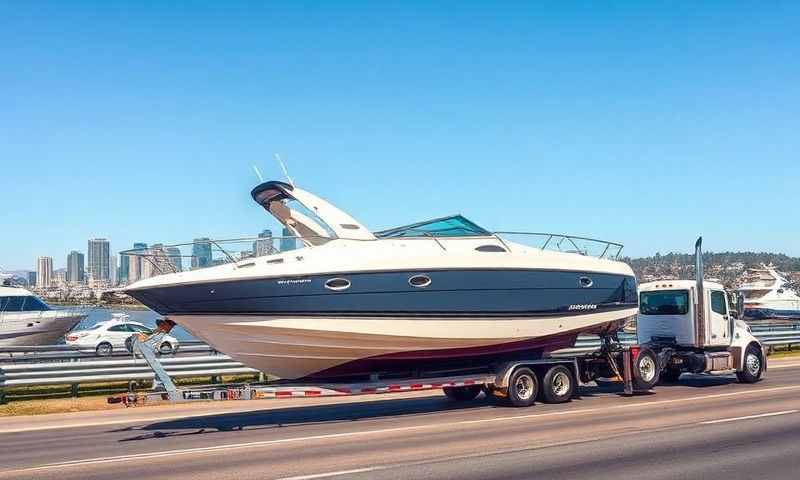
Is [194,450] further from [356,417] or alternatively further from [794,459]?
[794,459]

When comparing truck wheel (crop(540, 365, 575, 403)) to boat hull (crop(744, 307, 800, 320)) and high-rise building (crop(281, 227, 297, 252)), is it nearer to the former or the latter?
high-rise building (crop(281, 227, 297, 252))

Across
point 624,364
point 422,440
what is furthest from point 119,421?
point 624,364

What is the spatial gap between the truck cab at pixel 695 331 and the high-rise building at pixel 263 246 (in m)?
Answer: 10.8

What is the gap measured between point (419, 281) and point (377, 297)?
0.99 meters

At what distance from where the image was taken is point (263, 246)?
15188 millimetres

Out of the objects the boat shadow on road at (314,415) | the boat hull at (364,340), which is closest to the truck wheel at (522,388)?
the boat shadow on road at (314,415)

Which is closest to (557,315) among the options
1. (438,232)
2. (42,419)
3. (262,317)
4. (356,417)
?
(438,232)

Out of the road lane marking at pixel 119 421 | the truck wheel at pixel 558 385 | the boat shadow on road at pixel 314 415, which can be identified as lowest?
the boat shadow on road at pixel 314 415

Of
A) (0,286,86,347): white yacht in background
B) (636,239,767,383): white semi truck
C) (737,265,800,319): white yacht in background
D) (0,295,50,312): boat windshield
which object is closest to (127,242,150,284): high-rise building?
(636,239,767,383): white semi truck

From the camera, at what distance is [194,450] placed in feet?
40.2

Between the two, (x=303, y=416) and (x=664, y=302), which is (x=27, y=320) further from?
(x=664, y=302)

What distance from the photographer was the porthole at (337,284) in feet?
48.6

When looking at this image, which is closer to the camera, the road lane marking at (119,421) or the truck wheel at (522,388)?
the road lane marking at (119,421)

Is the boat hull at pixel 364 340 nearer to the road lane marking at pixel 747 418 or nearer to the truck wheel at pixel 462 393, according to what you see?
the truck wheel at pixel 462 393
